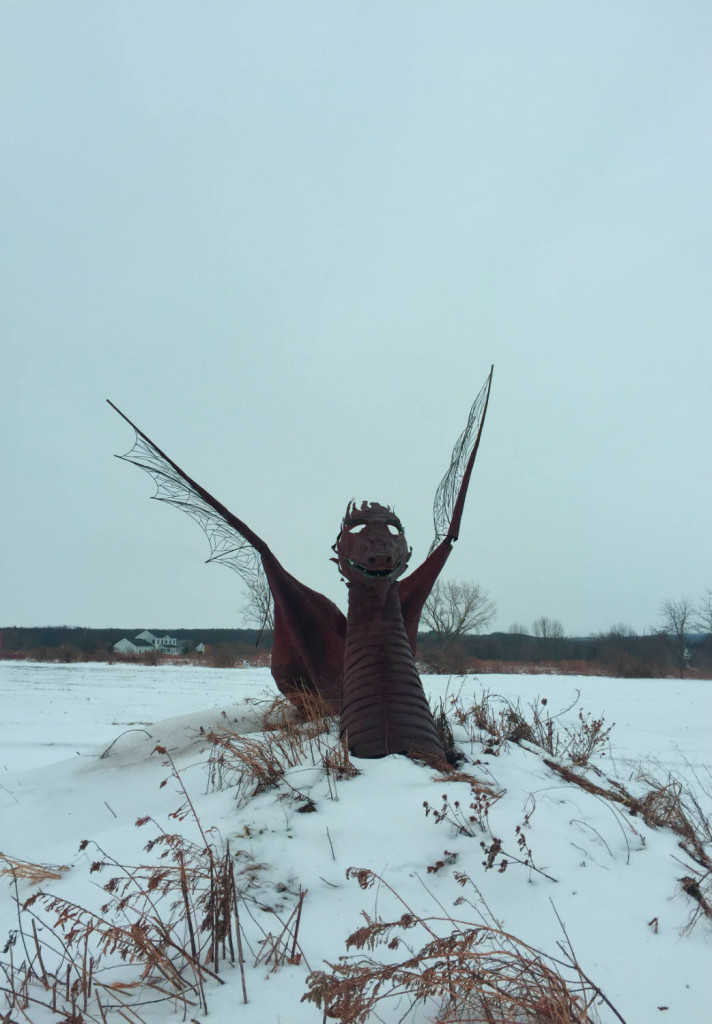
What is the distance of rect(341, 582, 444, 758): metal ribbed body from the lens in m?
3.45

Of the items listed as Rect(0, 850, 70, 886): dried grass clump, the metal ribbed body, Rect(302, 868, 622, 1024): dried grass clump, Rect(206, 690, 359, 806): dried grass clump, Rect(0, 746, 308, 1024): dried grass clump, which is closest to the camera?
Rect(302, 868, 622, 1024): dried grass clump

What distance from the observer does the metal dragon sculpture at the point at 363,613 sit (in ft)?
11.7

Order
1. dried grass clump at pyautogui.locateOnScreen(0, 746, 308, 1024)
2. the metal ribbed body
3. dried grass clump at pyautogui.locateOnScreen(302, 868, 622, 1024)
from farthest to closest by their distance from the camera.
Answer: the metal ribbed body → dried grass clump at pyautogui.locateOnScreen(0, 746, 308, 1024) → dried grass clump at pyautogui.locateOnScreen(302, 868, 622, 1024)

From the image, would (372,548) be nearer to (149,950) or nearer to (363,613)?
(363,613)

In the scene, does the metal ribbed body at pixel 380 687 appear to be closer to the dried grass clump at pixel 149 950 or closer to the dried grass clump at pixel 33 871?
the dried grass clump at pixel 149 950

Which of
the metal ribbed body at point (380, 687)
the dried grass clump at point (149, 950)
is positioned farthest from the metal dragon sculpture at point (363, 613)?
the dried grass clump at point (149, 950)

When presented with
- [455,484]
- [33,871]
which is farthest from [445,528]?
[33,871]

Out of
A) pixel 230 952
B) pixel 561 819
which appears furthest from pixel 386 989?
pixel 561 819

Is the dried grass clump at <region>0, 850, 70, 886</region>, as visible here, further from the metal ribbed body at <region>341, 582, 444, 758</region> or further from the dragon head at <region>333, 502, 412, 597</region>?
the dragon head at <region>333, 502, 412, 597</region>

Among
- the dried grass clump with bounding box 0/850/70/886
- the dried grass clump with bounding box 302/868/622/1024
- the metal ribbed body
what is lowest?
the dried grass clump with bounding box 0/850/70/886

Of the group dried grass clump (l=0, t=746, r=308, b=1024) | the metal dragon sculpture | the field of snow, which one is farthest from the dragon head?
dried grass clump (l=0, t=746, r=308, b=1024)

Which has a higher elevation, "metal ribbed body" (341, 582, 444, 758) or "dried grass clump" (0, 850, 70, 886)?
"metal ribbed body" (341, 582, 444, 758)

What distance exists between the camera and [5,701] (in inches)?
410

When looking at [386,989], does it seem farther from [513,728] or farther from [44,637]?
[44,637]
